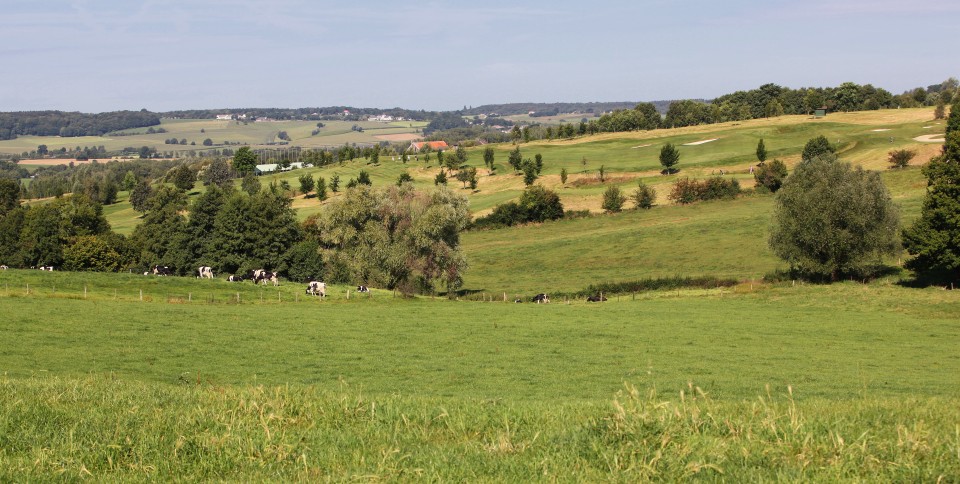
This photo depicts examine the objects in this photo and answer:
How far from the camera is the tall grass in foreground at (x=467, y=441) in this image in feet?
25.2

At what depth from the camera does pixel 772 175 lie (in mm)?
116625

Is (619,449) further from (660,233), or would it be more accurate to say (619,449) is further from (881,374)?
(660,233)

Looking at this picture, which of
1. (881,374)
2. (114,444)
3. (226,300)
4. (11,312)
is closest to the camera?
(114,444)

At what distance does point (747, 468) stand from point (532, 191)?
110050mm

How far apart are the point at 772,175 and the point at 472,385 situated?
100531 mm

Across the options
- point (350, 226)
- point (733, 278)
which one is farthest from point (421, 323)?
point (733, 278)

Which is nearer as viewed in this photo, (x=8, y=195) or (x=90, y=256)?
(x=90, y=256)

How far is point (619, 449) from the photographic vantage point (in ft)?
26.7

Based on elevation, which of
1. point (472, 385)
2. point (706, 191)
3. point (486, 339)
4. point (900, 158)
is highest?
point (900, 158)

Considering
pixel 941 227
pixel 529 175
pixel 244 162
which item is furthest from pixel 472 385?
pixel 244 162

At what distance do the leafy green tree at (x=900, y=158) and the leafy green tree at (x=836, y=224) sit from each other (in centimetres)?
5530

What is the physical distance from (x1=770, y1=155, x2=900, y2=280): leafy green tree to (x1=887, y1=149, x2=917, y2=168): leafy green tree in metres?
55.3

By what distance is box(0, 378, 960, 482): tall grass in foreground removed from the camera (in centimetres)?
769

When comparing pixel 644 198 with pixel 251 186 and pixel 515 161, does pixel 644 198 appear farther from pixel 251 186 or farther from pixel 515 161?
pixel 251 186
